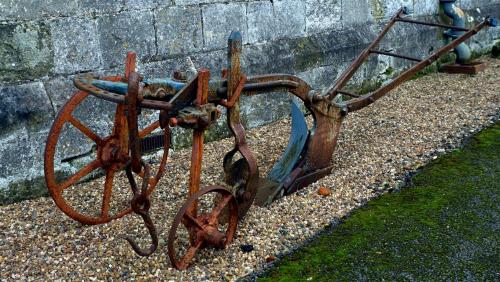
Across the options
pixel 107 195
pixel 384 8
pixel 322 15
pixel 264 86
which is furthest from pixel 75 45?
pixel 384 8

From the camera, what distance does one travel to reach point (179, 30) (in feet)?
16.4

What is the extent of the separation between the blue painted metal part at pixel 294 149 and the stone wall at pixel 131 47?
115cm

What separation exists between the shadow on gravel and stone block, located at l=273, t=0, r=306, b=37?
→ 219 cm

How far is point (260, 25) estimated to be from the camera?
566 centimetres

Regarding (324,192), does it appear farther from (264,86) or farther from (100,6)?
(100,6)

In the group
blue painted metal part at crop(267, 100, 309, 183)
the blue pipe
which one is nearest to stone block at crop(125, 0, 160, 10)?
blue painted metal part at crop(267, 100, 309, 183)

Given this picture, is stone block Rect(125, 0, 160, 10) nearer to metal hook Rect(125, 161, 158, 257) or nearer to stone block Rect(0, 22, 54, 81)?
stone block Rect(0, 22, 54, 81)

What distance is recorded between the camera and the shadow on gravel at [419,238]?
3.12 m

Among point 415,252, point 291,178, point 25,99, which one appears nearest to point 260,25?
point 291,178

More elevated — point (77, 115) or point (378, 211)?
point (77, 115)

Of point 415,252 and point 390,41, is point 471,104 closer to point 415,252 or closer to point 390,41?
point 390,41

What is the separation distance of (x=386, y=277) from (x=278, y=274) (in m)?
0.57

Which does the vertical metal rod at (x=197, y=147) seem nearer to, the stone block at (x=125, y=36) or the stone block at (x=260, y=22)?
the stone block at (x=125, y=36)

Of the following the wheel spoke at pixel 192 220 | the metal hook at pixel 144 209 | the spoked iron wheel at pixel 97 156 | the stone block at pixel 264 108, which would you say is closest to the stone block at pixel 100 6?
the spoked iron wheel at pixel 97 156
